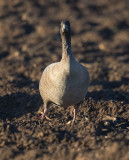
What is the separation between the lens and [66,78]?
5.07 m

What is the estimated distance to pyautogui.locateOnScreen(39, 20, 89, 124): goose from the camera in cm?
506

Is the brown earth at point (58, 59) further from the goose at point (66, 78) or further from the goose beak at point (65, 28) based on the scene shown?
the goose beak at point (65, 28)

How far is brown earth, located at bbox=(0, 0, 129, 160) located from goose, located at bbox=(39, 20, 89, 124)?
60 cm

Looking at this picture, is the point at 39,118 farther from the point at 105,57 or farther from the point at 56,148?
the point at 105,57

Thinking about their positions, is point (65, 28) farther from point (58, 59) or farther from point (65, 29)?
point (58, 59)

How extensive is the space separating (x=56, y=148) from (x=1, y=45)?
706 cm

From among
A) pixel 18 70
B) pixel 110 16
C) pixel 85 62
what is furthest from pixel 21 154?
pixel 110 16

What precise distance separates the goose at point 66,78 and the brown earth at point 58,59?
60cm

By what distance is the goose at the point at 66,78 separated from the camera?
5059 millimetres

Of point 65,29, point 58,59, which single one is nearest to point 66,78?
point 65,29

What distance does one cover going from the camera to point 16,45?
10.8 m

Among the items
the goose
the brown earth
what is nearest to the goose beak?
the goose

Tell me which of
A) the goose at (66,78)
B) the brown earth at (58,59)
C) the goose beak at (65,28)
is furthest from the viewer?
the goose at (66,78)

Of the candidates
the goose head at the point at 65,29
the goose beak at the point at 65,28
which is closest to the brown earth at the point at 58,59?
the goose head at the point at 65,29
